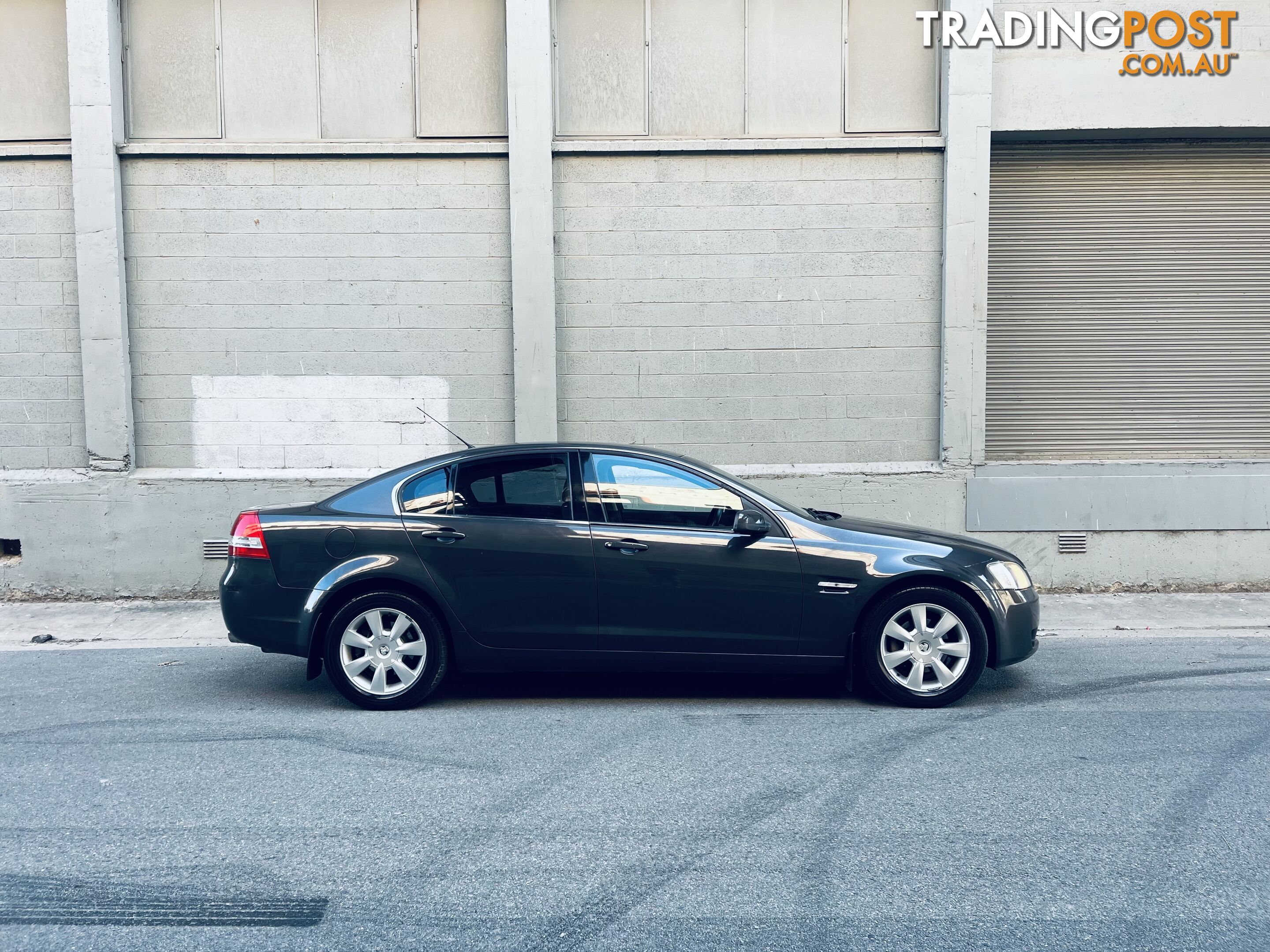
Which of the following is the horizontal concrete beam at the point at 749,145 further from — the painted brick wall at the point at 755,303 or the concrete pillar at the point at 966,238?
the concrete pillar at the point at 966,238

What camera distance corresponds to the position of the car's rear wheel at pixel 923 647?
20.5 ft

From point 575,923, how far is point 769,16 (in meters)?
9.18

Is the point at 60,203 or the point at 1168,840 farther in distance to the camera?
the point at 60,203

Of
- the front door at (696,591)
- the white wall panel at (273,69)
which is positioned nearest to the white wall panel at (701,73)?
the white wall panel at (273,69)

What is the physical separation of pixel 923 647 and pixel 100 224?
27.4 ft

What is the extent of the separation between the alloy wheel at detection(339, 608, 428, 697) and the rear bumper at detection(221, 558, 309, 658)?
0.85ft

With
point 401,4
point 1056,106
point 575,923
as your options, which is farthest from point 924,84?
point 575,923

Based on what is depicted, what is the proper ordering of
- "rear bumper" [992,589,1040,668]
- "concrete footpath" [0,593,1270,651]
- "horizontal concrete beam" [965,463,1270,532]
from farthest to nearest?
"horizontal concrete beam" [965,463,1270,532], "concrete footpath" [0,593,1270,651], "rear bumper" [992,589,1040,668]

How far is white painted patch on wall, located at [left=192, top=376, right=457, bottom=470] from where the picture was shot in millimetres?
10406

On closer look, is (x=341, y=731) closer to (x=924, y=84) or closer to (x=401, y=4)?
(x=401, y=4)

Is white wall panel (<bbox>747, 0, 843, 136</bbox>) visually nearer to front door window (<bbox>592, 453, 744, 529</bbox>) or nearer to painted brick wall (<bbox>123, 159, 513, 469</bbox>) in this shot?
painted brick wall (<bbox>123, 159, 513, 469</bbox>)

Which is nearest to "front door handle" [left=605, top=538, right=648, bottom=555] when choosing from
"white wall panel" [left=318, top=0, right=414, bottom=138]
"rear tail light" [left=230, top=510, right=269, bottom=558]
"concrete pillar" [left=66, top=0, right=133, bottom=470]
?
"rear tail light" [left=230, top=510, right=269, bottom=558]

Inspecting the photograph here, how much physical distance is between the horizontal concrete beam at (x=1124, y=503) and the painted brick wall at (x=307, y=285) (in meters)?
4.77

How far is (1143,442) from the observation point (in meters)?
10.7
